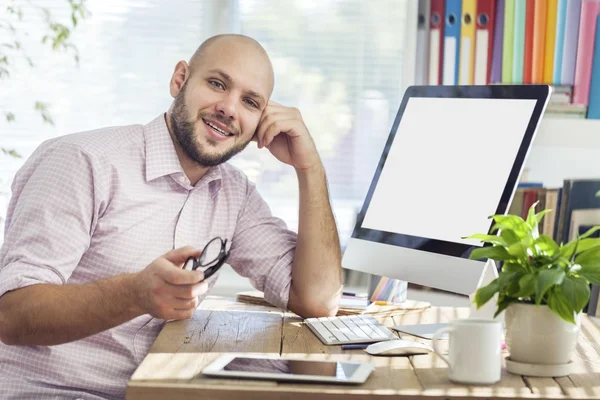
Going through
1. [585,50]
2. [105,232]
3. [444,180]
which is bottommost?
[105,232]

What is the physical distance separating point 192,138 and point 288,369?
0.77m

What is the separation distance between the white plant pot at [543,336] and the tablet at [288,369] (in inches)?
9.2

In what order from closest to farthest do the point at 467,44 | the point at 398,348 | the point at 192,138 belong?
the point at 398,348 < the point at 192,138 < the point at 467,44

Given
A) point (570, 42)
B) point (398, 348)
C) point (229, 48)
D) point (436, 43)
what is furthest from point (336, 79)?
point (398, 348)

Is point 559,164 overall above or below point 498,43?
below

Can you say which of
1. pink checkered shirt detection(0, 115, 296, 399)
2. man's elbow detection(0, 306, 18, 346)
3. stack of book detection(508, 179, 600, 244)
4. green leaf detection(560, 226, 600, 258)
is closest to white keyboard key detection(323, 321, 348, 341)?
pink checkered shirt detection(0, 115, 296, 399)

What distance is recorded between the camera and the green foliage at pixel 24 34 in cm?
300

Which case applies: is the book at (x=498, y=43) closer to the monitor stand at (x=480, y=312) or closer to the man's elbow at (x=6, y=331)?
the monitor stand at (x=480, y=312)

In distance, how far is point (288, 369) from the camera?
4.17ft

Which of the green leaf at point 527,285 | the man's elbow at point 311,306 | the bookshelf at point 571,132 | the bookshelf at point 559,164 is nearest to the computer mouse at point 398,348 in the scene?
the green leaf at point 527,285

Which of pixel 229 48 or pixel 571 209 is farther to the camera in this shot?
pixel 571 209

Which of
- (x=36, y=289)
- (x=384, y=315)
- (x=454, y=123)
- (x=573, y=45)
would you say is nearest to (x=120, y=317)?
(x=36, y=289)

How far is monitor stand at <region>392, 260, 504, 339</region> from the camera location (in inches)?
61.9

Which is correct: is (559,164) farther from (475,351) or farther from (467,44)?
(475,351)
